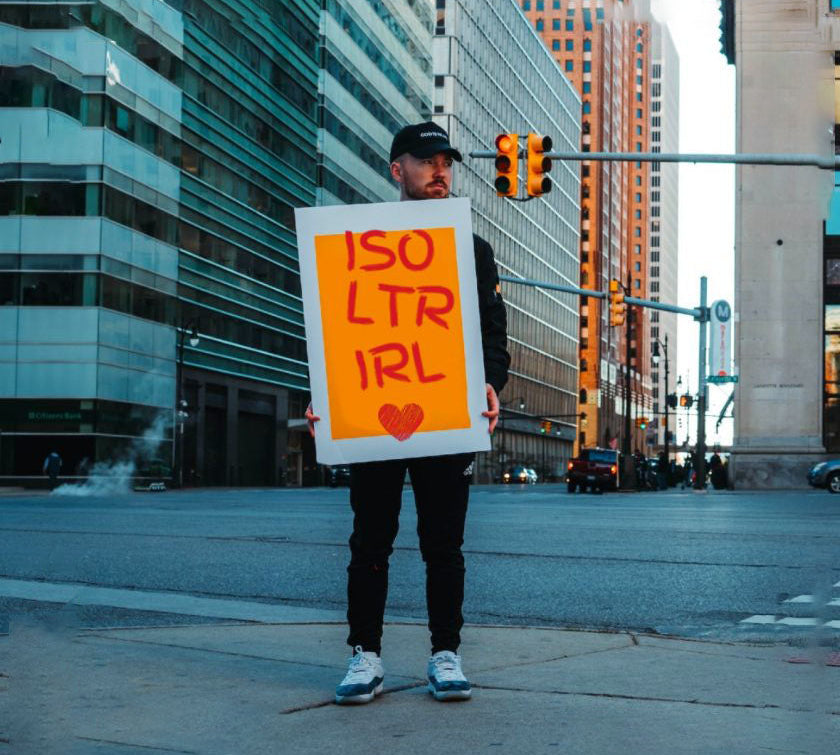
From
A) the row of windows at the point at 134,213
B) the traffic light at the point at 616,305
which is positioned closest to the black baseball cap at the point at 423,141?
the traffic light at the point at 616,305

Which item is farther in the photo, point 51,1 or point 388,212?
point 51,1

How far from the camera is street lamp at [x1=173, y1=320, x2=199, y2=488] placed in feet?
178

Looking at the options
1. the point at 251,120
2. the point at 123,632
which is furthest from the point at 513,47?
the point at 123,632

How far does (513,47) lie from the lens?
12569cm

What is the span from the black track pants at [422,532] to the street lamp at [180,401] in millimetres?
49717

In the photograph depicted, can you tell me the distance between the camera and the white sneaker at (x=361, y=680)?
432 cm

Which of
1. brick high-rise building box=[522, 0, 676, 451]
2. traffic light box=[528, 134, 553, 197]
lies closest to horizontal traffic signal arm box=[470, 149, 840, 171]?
traffic light box=[528, 134, 553, 197]

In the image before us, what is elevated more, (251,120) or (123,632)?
(251,120)

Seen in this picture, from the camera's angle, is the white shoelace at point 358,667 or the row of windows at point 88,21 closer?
the white shoelace at point 358,667

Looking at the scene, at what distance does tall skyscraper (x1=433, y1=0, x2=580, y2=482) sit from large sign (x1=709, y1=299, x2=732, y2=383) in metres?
51.4

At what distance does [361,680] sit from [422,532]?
609 millimetres

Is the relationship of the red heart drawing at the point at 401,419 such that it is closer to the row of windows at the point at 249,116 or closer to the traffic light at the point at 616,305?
the traffic light at the point at 616,305

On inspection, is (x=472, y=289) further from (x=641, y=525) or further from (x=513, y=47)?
(x=513, y=47)

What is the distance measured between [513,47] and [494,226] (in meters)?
20.5
